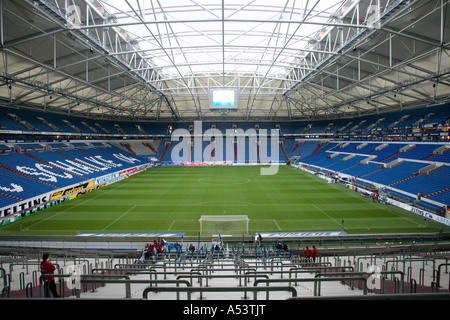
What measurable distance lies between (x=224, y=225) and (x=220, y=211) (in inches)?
149

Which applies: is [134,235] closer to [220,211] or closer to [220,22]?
[220,211]

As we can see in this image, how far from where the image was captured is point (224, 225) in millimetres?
18906

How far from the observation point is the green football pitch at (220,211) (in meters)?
18.6

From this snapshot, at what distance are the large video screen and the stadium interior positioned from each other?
0.88 feet

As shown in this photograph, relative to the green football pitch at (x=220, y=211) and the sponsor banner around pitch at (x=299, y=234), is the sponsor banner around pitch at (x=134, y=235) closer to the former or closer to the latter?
the green football pitch at (x=220, y=211)

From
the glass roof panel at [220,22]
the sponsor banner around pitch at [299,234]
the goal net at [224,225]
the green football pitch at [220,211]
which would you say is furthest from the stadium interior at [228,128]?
the green football pitch at [220,211]

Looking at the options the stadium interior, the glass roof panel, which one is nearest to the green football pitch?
the stadium interior

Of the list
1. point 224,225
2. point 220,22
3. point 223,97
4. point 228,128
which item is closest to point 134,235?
point 224,225

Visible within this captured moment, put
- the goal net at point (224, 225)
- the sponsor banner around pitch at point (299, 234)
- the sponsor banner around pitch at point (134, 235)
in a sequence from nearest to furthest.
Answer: the sponsor banner around pitch at point (299, 234), the sponsor banner around pitch at point (134, 235), the goal net at point (224, 225)

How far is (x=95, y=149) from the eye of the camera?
46812 millimetres

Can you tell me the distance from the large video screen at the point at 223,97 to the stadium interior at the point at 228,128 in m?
0.27

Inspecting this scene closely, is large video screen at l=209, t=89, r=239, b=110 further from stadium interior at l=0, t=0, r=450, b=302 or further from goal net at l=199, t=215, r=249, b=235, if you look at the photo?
goal net at l=199, t=215, r=249, b=235
